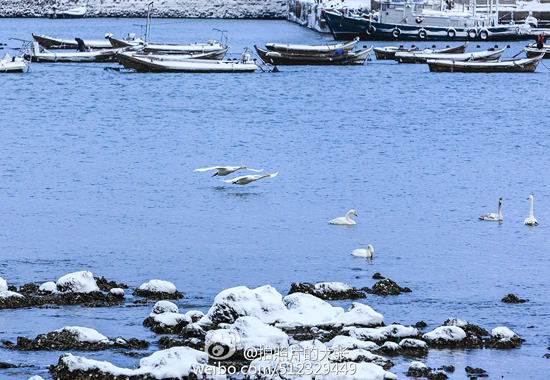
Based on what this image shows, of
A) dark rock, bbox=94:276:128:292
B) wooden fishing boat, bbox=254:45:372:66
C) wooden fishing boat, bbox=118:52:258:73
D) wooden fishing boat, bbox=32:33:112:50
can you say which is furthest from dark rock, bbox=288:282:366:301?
wooden fishing boat, bbox=32:33:112:50

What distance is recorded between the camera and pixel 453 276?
16.3 meters

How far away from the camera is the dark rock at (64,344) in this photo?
460 inches

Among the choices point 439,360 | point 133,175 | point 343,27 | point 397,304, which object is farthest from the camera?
point 343,27

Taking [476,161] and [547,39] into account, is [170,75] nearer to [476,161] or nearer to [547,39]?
[476,161]

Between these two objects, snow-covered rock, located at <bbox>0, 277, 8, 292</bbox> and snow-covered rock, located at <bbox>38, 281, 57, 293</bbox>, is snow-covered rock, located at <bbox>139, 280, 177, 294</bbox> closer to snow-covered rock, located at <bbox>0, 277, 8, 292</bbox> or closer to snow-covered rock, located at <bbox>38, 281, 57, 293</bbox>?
snow-covered rock, located at <bbox>38, 281, 57, 293</bbox>

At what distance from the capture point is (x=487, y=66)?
63844 mm

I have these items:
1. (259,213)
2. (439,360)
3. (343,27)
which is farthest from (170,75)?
(439,360)

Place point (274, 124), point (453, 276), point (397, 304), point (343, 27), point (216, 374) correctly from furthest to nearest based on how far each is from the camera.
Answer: point (343, 27), point (274, 124), point (453, 276), point (397, 304), point (216, 374)

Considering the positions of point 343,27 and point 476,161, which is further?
point 343,27

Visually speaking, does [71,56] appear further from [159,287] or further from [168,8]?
[168,8]

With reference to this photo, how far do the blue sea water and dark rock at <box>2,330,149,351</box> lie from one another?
206 mm

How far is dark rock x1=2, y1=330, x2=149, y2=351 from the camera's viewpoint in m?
11.7

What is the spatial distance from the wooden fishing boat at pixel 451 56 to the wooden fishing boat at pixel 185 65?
47.8 feet

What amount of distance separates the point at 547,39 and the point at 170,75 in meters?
47.4
